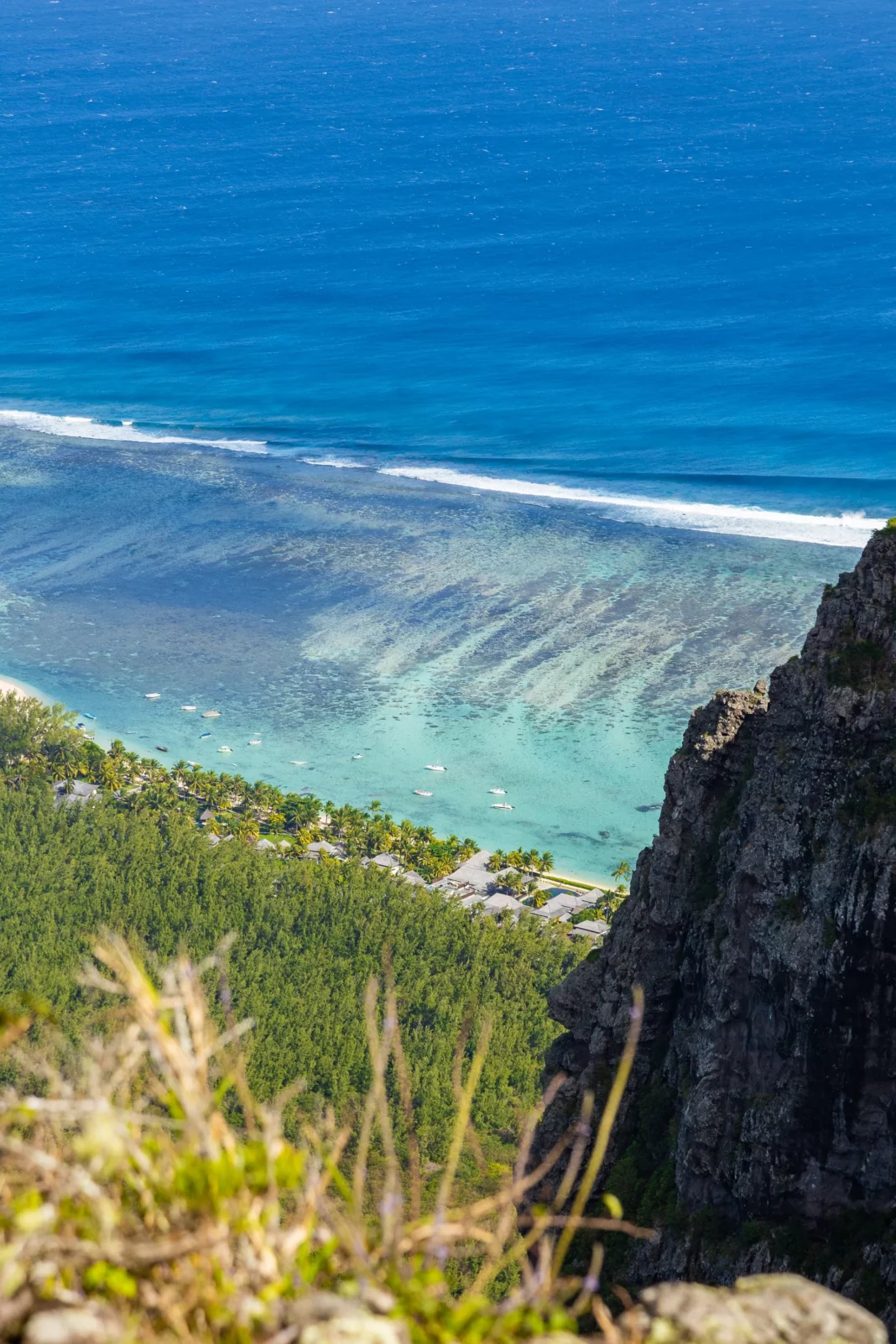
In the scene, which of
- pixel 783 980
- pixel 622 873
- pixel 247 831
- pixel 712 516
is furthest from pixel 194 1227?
pixel 712 516

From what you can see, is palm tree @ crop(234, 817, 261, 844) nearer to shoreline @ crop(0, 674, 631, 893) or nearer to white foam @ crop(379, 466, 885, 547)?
shoreline @ crop(0, 674, 631, 893)

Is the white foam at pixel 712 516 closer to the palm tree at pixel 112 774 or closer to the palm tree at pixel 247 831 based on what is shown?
the palm tree at pixel 112 774

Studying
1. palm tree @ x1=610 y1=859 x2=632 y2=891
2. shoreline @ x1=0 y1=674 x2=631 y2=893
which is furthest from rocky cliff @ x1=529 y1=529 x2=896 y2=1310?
shoreline @ x1=0 y1=674 x2=631 y2=893

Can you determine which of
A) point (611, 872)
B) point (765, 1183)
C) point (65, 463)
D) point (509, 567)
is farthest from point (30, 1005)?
point (65, 463)

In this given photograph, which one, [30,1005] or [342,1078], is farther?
[342,1078]

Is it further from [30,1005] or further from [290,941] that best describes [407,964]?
[30,1005]

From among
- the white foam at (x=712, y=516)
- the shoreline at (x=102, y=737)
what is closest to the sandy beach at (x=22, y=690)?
the shoreline at (x=102, y=737)
